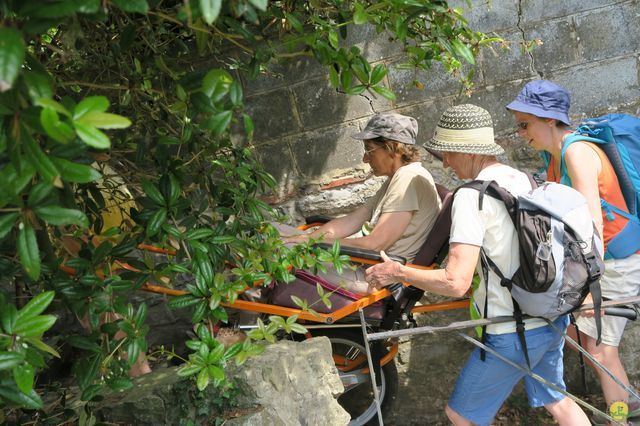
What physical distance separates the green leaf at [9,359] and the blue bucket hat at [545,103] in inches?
95.9

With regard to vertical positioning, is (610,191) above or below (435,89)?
below

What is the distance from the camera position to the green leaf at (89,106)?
1230mm

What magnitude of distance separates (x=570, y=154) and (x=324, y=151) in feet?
5.06

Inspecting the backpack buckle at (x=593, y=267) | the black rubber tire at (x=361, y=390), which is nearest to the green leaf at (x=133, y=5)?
the backpack buckle at (x=593, y=267)

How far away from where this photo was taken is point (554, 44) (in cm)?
401

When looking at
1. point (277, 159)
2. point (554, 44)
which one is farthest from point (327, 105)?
point (554, 44)

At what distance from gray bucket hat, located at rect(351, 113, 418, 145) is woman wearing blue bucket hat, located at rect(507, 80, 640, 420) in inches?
24.0

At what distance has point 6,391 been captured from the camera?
158cm

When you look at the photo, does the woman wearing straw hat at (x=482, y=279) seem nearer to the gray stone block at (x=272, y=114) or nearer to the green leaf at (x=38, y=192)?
the gray stone block at (x=272, y=114)

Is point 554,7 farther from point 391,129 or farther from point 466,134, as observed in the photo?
point 466,134

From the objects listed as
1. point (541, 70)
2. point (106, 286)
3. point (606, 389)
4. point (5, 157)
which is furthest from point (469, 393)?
point (5, 157)

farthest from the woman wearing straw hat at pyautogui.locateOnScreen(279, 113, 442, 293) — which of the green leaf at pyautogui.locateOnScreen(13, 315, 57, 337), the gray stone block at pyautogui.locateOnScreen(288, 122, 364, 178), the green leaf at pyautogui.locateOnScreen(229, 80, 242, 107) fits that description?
the green leaf at pyautogui.locateOnScreen(13, 315, 57, 337)

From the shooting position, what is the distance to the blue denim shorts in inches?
115

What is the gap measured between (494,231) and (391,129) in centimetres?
110
